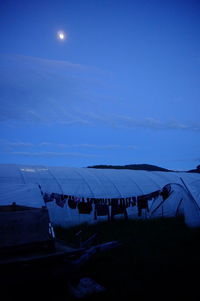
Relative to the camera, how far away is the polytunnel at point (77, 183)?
1459cm

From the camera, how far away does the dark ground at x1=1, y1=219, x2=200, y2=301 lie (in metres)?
5.84

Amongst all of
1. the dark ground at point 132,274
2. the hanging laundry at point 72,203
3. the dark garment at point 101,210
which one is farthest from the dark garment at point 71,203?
the dark ground at point 132,274

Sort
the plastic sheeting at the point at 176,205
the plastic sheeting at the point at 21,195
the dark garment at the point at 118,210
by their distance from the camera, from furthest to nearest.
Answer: the dark garment at the point at 118,210 → the plastic sheeting at the point at 176,205 → the plastic sheeting at the point at 21,195

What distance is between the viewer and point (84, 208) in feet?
49.8

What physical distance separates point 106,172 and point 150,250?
11.4 meters

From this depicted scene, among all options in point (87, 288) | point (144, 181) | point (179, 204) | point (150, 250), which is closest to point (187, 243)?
point (150, 250)

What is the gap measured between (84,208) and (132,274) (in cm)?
845

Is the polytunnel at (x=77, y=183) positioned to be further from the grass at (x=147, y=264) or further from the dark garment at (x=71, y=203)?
the grass at (x=147, y=264)

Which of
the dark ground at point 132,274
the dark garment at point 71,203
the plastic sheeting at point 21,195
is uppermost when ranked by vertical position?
the plastic sheeting at point 21,195

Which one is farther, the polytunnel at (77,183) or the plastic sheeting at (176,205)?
the polytunnel at (77,183)

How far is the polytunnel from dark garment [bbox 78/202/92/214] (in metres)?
0.20

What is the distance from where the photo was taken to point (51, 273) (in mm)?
6129

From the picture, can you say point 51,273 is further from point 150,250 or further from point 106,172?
point 106,172

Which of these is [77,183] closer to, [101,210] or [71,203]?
[71,203]
